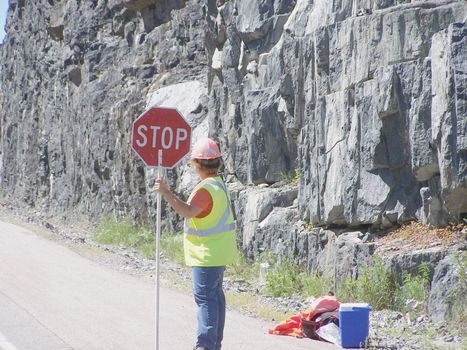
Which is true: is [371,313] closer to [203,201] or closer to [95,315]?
[95,315]

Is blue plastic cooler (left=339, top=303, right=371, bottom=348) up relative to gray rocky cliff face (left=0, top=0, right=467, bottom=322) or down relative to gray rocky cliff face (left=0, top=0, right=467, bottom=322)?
down

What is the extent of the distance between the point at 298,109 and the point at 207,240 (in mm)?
9121

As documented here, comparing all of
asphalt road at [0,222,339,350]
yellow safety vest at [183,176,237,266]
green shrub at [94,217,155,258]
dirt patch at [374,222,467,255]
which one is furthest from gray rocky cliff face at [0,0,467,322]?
yellow safety vest at [183,176,237,266]

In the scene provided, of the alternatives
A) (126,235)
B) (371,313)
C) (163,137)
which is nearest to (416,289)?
(371,313)

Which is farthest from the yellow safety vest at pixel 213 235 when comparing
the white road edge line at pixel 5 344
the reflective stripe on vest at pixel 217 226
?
the white road edge line at pixel 5 344

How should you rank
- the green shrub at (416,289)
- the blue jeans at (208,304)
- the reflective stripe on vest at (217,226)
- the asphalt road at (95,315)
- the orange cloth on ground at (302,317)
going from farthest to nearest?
the green shrub at (416,289), the orange cloth on ground at (302,317), the asphalt road at (95,315), the reflective stripe on vest at (217,226), the blue jeans at (208,304)

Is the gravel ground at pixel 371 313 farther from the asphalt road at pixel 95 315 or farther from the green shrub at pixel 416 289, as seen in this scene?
the asphalt road at pixel 95 315

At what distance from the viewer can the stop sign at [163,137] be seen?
780cm

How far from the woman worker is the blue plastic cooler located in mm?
2196

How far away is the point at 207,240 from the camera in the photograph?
7023 millimetres

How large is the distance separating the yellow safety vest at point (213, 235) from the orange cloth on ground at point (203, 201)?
3 cm

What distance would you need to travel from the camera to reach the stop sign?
7801 mm

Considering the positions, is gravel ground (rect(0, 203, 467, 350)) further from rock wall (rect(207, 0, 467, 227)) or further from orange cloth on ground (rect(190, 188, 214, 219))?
orange cloth on ground (rect(190, 188, 214, 219))

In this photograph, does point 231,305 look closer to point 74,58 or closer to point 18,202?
point 74,58
